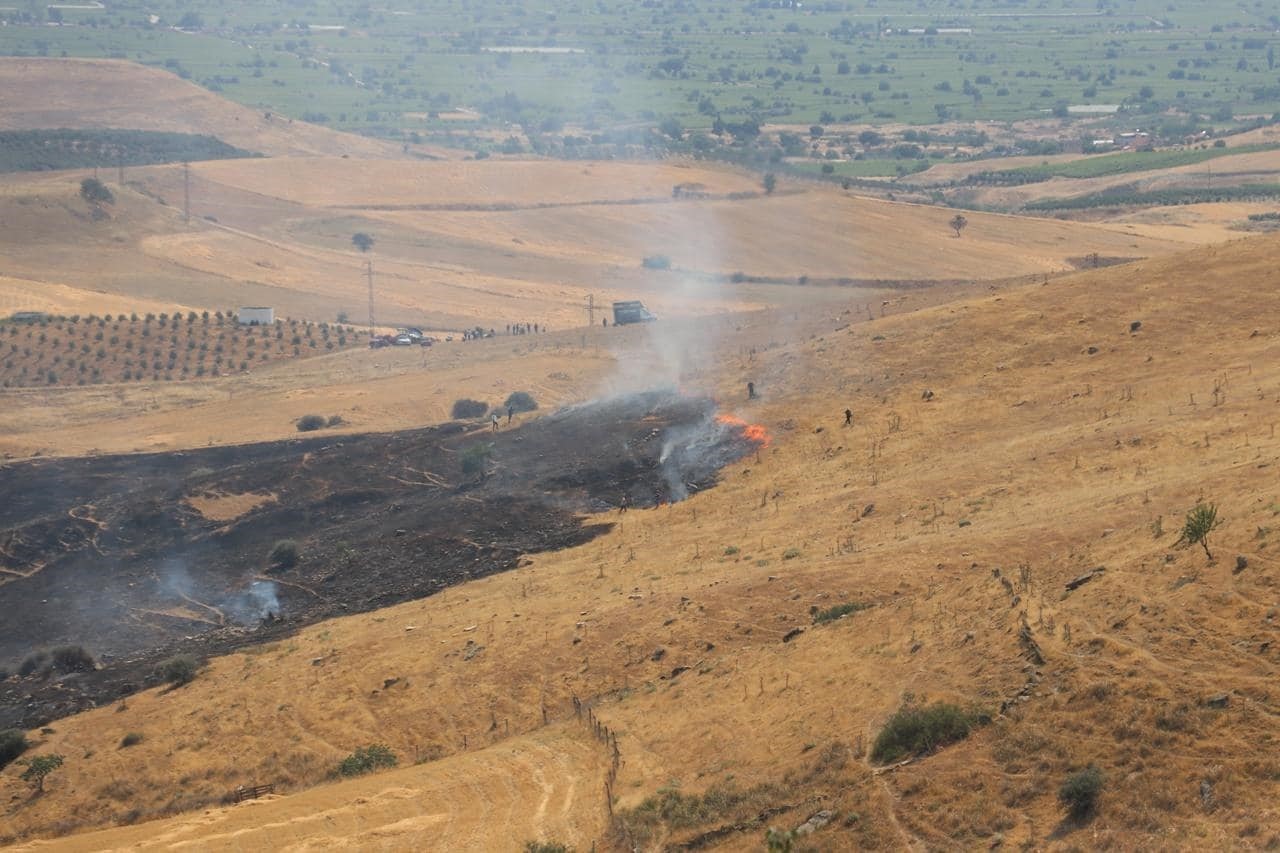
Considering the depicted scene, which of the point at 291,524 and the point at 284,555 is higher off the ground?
the point at 284,555

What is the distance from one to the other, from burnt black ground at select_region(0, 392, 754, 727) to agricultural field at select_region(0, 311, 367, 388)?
Result: 19.6 metres

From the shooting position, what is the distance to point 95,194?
107125 millimetres

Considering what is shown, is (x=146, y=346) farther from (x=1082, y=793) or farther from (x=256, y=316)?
(x=1082, y=793)

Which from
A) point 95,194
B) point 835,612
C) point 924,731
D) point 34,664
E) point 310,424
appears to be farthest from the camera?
point 95,194

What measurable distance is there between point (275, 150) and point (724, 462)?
124387 mm

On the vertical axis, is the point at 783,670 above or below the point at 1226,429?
below

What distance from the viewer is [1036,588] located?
26047 mm

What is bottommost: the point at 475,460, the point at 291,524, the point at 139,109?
the point at 139,109

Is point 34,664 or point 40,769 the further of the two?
point 34,664

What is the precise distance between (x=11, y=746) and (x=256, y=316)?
53499 millimetres

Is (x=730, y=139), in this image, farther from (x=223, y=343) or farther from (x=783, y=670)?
(x=783, y=670)

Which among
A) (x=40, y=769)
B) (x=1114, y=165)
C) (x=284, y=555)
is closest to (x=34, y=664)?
(x=284, y=555)

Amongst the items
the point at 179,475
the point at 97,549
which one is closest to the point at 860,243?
the point at 179,475

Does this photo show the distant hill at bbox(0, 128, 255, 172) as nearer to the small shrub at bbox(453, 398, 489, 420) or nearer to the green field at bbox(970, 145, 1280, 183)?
the green field at bbox(970, 145, 1280, 183)
